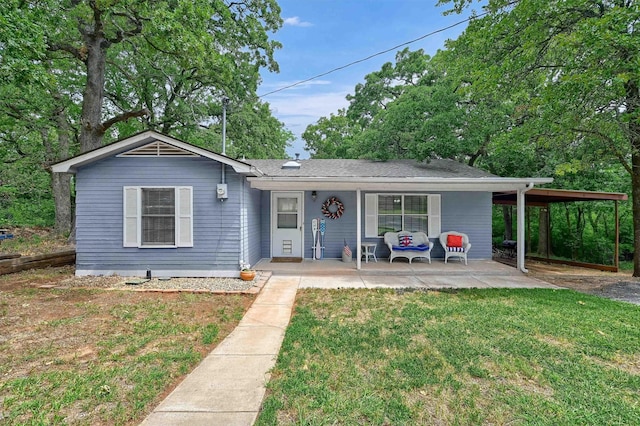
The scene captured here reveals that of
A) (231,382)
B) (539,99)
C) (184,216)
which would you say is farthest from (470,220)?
(231,382)

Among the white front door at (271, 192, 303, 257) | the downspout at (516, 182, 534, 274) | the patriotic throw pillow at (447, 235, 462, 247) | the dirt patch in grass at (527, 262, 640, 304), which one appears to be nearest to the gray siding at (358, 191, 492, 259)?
the patriotic throw pillow at (447, 235, 462, 247)

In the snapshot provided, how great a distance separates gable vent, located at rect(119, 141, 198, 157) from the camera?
6.37m

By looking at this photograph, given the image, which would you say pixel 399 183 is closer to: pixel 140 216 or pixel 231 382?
pixel 231 382

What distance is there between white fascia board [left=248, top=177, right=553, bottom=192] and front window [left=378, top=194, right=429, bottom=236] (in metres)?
1.08

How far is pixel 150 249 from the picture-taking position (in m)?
6.53

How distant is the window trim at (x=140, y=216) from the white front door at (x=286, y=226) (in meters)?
2.78

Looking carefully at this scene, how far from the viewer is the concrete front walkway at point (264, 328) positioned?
92.4 inches

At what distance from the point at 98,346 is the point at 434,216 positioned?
26.7ft

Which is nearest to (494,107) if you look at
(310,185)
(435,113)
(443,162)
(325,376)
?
(435,113)

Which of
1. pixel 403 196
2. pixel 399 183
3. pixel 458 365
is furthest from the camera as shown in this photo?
pixel 403 196

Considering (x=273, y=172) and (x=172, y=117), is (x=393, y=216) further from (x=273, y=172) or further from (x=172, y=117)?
(x=172, y=117)

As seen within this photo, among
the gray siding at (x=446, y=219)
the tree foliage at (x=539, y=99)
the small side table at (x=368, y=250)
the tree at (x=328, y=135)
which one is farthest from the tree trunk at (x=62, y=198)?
the tree at (x=328, y=135)

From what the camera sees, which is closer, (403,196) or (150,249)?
(150,249)

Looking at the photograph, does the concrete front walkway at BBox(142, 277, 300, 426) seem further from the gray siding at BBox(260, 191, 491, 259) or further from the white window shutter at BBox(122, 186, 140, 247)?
the gray siding at BBox(260, 191, 491, 259)
